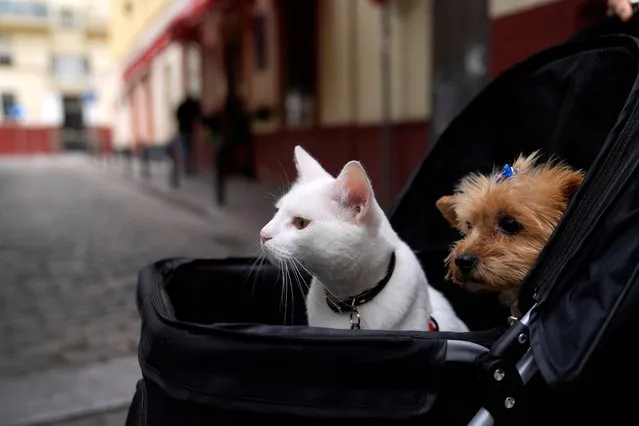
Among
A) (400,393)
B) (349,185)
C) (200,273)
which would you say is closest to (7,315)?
(200,273)

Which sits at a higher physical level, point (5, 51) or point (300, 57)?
point (5, 51)

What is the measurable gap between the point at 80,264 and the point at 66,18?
36.5m

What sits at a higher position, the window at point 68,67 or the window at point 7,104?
the window at point 68,67

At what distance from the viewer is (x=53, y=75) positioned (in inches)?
1486

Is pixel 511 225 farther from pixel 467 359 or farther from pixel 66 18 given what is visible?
pixel 66 18

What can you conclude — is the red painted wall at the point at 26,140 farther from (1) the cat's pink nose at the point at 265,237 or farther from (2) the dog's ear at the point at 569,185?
(2) the dog's ear at the point at 569,185

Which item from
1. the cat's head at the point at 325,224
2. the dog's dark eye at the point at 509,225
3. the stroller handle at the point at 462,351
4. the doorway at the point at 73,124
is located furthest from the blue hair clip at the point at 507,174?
the doorway at the point at 73,124

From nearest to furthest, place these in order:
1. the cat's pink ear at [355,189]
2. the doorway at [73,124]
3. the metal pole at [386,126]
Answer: the cat's pink ear at [355,189]
the metal pole at [386,126]
the doorway at [73,124]

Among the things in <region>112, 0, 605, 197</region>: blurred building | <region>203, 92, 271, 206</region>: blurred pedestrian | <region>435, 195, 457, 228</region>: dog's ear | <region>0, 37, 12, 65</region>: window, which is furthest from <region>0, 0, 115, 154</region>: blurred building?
<region>435, 195, 457, 228</region>: dog's ear

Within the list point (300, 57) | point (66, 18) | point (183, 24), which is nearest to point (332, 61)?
point (300, 57)

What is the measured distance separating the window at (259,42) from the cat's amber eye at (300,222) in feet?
35.6

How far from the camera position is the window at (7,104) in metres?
36.2

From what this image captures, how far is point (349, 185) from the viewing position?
5.46 ft

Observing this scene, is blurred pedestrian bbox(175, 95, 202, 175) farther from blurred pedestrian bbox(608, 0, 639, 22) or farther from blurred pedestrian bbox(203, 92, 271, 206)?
blurred pedestrian bbox(608, 0, 639, 22)
